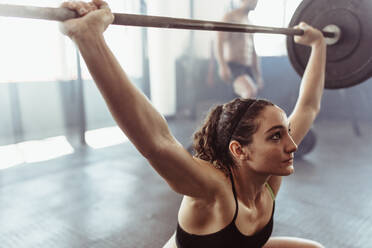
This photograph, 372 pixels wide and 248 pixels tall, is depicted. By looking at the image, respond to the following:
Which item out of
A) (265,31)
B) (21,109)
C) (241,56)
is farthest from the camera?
(21,109)

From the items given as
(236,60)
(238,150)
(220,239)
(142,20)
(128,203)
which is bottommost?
(128,203)

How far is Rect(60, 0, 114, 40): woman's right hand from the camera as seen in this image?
2.29 feet

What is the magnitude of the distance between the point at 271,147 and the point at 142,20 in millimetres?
480

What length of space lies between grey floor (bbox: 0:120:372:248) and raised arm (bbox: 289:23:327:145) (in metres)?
0.84

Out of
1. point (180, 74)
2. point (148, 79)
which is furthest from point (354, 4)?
point (180, 74)

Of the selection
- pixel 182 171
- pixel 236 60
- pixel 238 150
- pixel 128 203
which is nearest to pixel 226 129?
pixel 238 150

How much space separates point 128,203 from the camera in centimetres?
230

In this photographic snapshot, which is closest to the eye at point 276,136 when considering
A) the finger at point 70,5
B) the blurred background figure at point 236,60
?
the finger at point 70,5

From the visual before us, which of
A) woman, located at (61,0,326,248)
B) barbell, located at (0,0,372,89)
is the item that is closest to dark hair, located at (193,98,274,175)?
woman, located at (61,0,326,248)

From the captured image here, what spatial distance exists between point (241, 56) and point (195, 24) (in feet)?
7.31

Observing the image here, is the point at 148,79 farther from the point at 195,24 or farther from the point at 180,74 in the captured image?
the point at 195,24

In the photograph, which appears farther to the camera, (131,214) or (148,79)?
Answer: (148,79)

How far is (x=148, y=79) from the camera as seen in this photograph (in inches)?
177

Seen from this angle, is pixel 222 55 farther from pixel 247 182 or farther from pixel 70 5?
pixel 70 5
